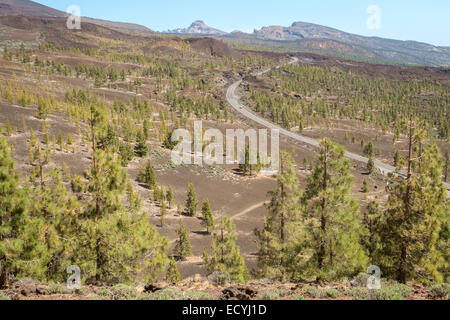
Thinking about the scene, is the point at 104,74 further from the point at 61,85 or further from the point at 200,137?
the point at 200,137

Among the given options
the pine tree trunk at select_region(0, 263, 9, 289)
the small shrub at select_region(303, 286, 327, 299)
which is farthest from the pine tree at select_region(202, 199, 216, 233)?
the pine tree trunk at select_region(0, 263, 9, 289)

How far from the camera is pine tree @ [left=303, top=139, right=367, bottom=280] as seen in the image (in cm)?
1347

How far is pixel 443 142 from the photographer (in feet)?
344

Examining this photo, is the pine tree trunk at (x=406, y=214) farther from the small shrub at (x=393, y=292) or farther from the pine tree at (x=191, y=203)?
the pine tree at (x=191, y=203)

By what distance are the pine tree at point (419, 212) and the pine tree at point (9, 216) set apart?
15.0 metres

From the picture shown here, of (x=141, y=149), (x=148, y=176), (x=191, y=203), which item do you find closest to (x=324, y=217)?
(x=191, y=203)

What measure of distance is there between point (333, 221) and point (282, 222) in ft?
11.6

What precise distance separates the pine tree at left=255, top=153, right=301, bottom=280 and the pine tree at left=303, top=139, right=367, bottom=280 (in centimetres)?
188

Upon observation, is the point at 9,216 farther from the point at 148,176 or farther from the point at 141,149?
the point at 141,149

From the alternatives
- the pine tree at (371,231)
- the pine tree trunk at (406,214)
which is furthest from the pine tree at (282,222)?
the pine tree trunk at (406,214)

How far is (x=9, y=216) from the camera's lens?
436 inches

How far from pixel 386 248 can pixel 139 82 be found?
12735 cm
